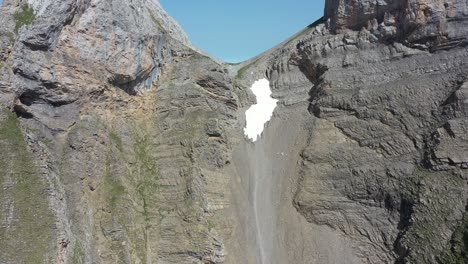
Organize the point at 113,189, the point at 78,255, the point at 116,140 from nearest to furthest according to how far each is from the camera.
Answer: the point at 78,255
the point at 113,189
the point at 116,140

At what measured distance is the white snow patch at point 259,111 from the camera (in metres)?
31.8

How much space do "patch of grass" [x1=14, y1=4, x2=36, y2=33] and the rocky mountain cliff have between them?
0.08 metres

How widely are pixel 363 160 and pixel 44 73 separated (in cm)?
1741

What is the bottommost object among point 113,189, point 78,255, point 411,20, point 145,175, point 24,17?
point 78,255

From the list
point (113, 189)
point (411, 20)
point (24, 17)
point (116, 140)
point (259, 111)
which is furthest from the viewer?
point (259, 111)

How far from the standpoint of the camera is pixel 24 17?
24.0 meters

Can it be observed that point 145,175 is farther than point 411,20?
No

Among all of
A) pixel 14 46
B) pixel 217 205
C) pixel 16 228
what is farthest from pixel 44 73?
pixel 217 205

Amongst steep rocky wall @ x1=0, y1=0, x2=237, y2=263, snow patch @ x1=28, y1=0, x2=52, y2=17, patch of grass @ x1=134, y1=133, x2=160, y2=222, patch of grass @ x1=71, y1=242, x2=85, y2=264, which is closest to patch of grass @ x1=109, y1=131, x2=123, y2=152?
steep rocky wall @ x1=0, y1=0, x2=237, y2=263

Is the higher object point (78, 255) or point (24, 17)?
point (24, 17)

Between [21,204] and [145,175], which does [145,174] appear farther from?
[21,204]

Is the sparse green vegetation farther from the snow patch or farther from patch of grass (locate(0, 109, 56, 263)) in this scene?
the snow patch

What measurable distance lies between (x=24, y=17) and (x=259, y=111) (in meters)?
15.8

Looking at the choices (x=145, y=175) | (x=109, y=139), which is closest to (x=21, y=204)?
(x=109, y=139)
